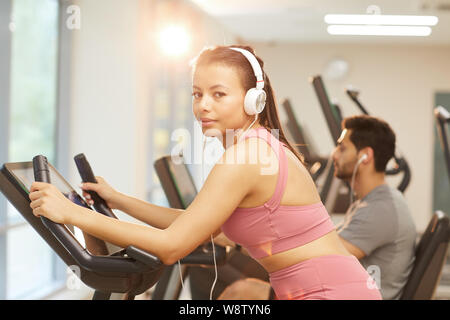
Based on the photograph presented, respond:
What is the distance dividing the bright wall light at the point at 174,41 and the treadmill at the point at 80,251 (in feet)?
12.4

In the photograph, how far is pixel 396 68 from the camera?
301 inches

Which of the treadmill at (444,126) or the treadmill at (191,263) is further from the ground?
the treadmill at (444,126)

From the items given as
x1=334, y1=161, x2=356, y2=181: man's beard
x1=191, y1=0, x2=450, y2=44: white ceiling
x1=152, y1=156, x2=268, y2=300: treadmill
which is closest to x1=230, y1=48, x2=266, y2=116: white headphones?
x1=152, y1=156, x2=268, y2=300: treadmill

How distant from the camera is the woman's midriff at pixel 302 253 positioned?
1088 millimetres

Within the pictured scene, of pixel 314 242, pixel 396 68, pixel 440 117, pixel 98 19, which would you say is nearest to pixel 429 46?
pixel 396 68

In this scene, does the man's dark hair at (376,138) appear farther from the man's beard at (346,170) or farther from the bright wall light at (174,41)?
the bright wall light at (174,41)

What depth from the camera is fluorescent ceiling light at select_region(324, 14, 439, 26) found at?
18.9ft

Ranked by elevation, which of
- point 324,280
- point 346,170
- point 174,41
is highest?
point 174,41

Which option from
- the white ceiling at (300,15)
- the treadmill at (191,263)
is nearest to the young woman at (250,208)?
the treadmill at (191,263)

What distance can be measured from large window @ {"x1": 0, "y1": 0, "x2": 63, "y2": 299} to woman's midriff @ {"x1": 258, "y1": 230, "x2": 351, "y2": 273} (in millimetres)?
2129

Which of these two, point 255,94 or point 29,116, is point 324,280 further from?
point 29,116

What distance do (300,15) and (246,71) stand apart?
5.12 m

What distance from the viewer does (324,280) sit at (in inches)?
43.0

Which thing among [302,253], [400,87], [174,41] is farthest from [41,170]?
[400,87]
